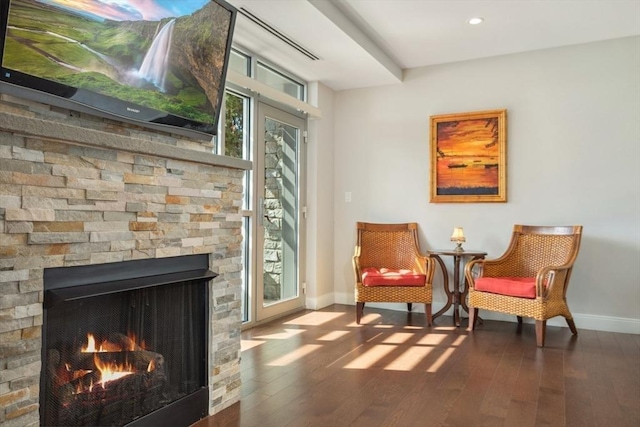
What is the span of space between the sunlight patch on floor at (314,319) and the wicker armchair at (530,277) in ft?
4.12

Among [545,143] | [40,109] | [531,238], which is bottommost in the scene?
[531,238]

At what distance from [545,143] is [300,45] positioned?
236 cm

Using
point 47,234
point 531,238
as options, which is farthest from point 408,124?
point 47,234

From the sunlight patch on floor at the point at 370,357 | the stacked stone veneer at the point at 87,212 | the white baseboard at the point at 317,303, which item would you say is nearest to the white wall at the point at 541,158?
the white baseboard at the point at 317,303

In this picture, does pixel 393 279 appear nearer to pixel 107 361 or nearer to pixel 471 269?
pixel 471 269

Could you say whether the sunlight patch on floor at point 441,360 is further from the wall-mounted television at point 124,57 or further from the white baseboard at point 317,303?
the wall-mounted television at point 124,57

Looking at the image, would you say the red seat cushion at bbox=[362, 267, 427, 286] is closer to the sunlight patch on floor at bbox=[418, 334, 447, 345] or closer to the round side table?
the round side table

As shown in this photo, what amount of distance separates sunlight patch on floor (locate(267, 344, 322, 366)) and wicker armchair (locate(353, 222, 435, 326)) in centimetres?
87

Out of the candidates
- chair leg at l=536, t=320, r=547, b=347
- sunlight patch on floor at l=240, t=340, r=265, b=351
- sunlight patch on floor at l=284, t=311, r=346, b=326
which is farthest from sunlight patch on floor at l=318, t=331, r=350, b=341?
chair leg at l=536, t=320, r=547, b=347

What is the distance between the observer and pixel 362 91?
5.12 metres

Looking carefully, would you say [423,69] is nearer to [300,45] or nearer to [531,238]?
[300,45]

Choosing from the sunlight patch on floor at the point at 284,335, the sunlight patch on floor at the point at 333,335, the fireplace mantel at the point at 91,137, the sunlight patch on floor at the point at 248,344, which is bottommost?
the sunlight patch on floor at the point at 333,335

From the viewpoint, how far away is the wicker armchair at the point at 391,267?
408 cm

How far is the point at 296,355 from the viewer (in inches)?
125
